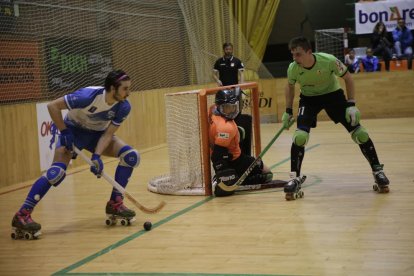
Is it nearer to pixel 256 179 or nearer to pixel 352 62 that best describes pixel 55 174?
pixel 256 179

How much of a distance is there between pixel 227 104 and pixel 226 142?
370 mm

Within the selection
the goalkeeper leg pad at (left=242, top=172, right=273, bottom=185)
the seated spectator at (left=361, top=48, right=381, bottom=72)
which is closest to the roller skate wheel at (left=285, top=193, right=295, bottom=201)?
the goalkeeper leg pad at (left=242, top=172, right=273, bottom=185)

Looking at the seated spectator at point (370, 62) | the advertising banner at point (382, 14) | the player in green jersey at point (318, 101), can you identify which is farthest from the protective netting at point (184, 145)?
the advertising banner at point (382, 14)

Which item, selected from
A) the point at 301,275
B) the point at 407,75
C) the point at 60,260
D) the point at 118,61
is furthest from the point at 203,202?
the point at 407,75

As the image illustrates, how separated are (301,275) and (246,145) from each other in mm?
3603

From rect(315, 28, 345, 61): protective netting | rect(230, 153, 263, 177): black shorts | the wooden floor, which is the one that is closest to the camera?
the wooden floor

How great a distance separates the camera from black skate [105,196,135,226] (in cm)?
556

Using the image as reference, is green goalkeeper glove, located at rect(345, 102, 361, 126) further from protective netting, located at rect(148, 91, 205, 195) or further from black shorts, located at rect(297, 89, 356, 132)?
protective netting, located at rect(148, 91, 205, 195)

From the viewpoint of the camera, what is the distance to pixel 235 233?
5.04m

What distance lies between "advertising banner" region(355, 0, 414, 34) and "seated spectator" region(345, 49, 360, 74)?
1360 millimetres

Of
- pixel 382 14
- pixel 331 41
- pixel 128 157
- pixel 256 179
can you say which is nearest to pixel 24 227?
pixel 128 157

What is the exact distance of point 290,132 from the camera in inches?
514

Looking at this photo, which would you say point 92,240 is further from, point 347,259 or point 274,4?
point 274,4

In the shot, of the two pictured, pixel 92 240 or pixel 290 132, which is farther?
pixel 290 132
